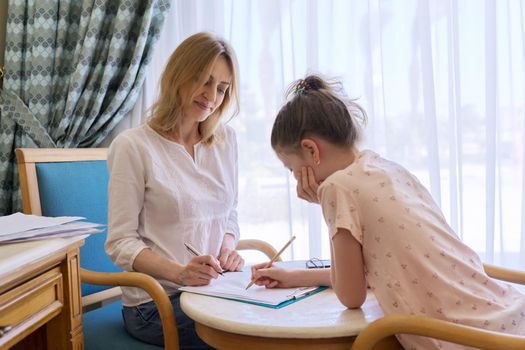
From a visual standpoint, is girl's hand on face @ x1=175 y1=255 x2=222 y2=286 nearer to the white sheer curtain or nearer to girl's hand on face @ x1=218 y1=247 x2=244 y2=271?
Result: girl's hand on face @ x1=218 y1=247 x2=244 y2=271

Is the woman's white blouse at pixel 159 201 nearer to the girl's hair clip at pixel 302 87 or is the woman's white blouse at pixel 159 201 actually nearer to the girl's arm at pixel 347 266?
the girl's hair clip at pixel 302 87

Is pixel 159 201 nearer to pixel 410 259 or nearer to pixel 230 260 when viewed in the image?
pixel 230 260

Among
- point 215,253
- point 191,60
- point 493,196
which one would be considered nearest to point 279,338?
point 215,253

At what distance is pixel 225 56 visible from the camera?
1.90 meters

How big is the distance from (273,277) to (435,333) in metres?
0.51

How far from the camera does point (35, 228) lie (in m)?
1.23

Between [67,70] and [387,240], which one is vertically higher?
[67,70]

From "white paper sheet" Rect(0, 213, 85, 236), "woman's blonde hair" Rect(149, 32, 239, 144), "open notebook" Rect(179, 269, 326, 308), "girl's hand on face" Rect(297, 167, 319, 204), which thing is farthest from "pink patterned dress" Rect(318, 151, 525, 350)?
"woman's blonde hair" Rect(149, 32, 239, 144)

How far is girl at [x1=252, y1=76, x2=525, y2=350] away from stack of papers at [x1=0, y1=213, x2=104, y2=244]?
0.54m

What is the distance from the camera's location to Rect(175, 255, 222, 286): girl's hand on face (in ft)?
5.01

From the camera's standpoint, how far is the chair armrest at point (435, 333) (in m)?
1.03

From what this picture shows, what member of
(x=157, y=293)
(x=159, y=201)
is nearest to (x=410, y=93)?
(x=159, y=201)

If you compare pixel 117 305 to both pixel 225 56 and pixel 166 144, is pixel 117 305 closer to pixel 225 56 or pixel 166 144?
pixel 166 144

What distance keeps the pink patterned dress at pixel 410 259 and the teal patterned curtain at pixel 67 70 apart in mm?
1612
